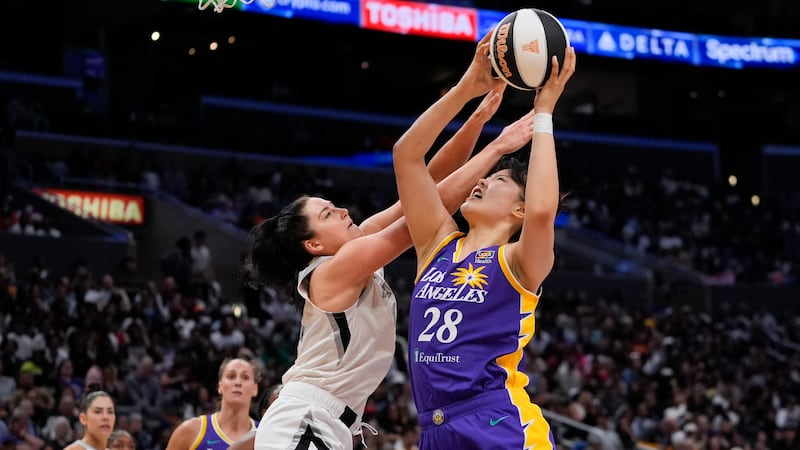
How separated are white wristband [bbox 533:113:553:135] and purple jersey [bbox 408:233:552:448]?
442 millimetres

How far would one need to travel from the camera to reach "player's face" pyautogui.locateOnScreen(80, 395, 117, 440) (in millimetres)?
6402

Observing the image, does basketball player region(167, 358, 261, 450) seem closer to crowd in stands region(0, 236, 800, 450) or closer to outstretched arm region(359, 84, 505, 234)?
crowd in stands region(0, 236, 800, 450)

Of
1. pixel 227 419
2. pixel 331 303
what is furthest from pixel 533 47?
pixel 227 419

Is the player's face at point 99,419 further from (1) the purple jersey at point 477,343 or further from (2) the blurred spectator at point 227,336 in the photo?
(2) the blurred spectator at point 227,336

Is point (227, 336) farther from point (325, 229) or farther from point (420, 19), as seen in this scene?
point (420, 19)

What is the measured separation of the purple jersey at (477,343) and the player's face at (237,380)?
2.65 m

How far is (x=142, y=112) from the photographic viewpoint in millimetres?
23734

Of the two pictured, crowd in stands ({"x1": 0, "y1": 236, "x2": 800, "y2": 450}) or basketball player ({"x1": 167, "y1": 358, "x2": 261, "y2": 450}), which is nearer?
basketball player ({"x1": 167, "y1": 358, "x2": 261, "y2": 450})

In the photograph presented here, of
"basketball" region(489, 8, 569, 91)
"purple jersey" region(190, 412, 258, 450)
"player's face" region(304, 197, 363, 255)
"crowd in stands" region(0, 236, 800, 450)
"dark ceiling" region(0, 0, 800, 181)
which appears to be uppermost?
"dark ceiling" region(0, 0, 800, 181)

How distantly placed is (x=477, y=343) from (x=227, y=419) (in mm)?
3140

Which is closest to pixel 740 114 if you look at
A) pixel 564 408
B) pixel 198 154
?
pixel 198 154

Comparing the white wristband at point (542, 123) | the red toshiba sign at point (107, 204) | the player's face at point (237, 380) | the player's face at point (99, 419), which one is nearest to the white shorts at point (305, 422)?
the white wristband at point (542, 123)

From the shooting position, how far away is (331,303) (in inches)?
167

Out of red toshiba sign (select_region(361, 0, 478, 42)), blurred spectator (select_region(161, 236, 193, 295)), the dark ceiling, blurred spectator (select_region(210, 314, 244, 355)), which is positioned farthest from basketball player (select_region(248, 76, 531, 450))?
red toshiba sign (select_region(361, 0, 478, 42))
